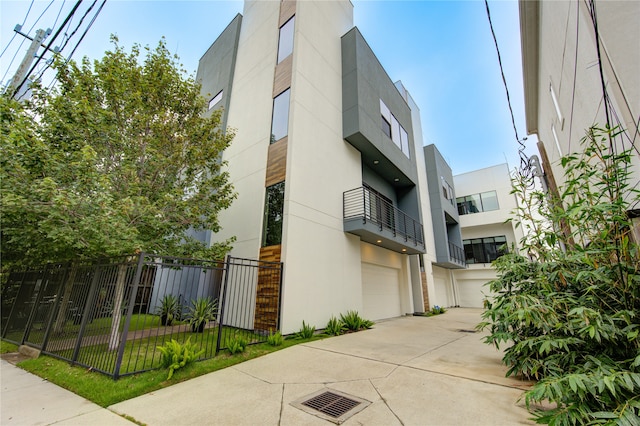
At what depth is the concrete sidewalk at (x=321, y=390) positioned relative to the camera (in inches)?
111

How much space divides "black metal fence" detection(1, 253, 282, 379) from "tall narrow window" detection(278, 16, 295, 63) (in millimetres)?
7826

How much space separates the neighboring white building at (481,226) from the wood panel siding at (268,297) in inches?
725

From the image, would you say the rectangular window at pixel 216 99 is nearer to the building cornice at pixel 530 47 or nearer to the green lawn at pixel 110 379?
the green lawn at pixel 110 379

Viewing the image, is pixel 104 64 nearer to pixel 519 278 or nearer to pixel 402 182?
pixel 519 278

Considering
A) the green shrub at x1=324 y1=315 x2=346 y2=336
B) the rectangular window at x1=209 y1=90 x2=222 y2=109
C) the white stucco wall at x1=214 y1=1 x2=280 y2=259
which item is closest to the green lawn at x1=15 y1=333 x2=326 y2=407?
the green shrub at x1=324 y1=315 x2=346 y2=336

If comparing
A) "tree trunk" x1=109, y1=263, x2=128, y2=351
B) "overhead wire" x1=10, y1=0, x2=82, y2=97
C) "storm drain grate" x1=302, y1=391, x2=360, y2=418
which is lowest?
"storm drain grate" x1=302, y1=391, x2=360, y2=418

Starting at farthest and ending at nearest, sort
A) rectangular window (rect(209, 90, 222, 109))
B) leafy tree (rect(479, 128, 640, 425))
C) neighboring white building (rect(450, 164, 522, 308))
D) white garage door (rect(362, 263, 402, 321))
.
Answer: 1. neighboring white building (rect(450, 164, 522, 308))
2. rectangular window (rect(209, 90, 222, 109))
3. white garage door (rect(362, 263, 402, 321))
4. leafy tree (rect(479, 128, 640, 425))

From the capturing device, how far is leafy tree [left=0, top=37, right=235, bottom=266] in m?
4.86

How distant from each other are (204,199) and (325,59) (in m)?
7.41

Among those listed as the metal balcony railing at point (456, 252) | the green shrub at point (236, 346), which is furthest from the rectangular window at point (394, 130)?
A: the green shrub at point (236, 346)

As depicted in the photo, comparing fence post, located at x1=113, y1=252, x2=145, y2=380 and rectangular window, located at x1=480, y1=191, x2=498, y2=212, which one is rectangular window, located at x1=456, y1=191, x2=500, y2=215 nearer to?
rectangular window, located at x1=480, y1=191, x2=498, y2=212

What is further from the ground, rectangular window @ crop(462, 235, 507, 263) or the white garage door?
rectangular window @ crop(462, 235, 507, 263)

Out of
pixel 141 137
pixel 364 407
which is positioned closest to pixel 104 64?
pixel 141 137

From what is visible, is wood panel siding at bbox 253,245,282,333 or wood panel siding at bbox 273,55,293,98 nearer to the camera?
wood panel siding at bbox 253,245,282,333
